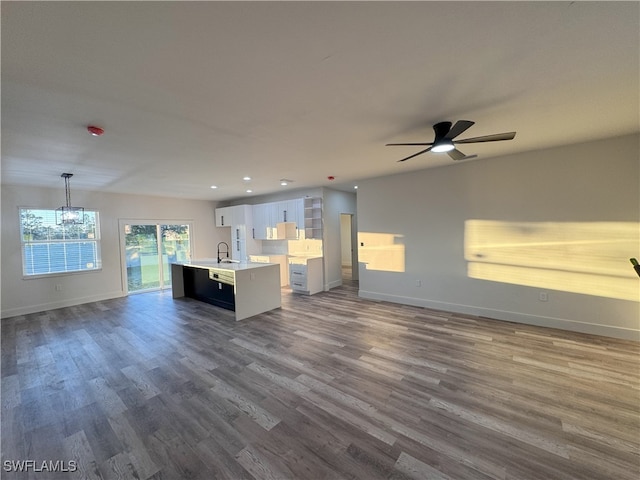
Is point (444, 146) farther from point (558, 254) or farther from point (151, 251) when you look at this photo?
point (151, 251)

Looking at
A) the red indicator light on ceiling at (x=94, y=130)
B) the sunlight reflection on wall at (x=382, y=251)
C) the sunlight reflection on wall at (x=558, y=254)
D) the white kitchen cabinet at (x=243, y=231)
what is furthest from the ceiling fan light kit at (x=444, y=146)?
the white kitchen cabinet at (x=243, y=231)

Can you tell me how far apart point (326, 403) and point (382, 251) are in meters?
3.58

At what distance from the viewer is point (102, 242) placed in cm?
626

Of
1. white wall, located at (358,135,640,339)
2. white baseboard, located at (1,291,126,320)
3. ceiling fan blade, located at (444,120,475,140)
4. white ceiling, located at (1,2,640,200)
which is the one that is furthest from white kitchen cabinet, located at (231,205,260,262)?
ceiling fan blade, located at (444,120,475,140)

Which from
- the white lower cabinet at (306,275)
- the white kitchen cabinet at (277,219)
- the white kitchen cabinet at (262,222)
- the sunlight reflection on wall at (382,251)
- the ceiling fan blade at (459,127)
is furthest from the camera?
the white kitchen cabinet at (262,222)

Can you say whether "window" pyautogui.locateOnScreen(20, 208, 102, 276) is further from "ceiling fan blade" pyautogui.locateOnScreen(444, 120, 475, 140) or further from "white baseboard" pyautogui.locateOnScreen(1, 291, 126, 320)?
"ceiling fan blade" pyautogui.locateOnScreen(444, 120, 475, 140)

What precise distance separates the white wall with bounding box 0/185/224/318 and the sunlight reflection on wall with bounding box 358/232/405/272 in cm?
539

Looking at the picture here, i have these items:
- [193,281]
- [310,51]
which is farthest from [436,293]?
[193,281]

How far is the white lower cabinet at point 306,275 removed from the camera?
20.2 feet

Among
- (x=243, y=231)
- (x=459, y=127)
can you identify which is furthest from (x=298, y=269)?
(x=459, y=127)

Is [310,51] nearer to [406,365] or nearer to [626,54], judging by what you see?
[626,54]

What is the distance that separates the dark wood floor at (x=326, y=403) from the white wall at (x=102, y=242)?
1614mm

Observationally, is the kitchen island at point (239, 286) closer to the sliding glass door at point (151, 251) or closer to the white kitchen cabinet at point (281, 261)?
the sliding glass door at point (151, 251)

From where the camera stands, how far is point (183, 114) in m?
2.26
